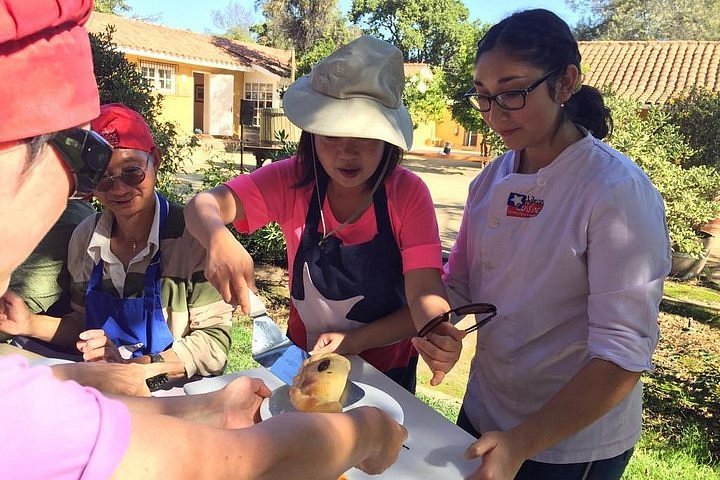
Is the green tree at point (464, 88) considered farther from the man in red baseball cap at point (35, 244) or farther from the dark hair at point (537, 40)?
the man in red baseball cap at point (35, 244)

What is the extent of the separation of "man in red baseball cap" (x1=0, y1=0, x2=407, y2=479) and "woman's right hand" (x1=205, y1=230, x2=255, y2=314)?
850mm

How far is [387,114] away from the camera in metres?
1.86

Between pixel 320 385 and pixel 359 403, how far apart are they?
13 centimetres

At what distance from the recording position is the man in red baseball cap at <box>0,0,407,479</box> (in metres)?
0.59

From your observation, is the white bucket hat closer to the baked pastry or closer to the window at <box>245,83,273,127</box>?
the baked pastry

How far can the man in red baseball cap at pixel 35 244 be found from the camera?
592mm

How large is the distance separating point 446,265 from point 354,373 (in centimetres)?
46

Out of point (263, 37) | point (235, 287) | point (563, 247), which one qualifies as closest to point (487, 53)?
point (563, 247)

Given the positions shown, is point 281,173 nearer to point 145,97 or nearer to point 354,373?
point 354,373

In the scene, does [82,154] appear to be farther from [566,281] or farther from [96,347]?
[96,347]

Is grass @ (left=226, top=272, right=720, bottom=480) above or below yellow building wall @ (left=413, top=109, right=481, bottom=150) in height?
below

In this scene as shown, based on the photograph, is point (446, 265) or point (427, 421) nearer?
point (427, 421)

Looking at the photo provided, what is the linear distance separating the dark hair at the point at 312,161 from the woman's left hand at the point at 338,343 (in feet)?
1.65

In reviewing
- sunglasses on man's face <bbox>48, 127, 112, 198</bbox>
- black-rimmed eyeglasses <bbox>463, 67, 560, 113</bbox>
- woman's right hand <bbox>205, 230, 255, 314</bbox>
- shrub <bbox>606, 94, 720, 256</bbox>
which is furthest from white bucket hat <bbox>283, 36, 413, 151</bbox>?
shrub <bbox>606, 94, 720, 256</bbox>
